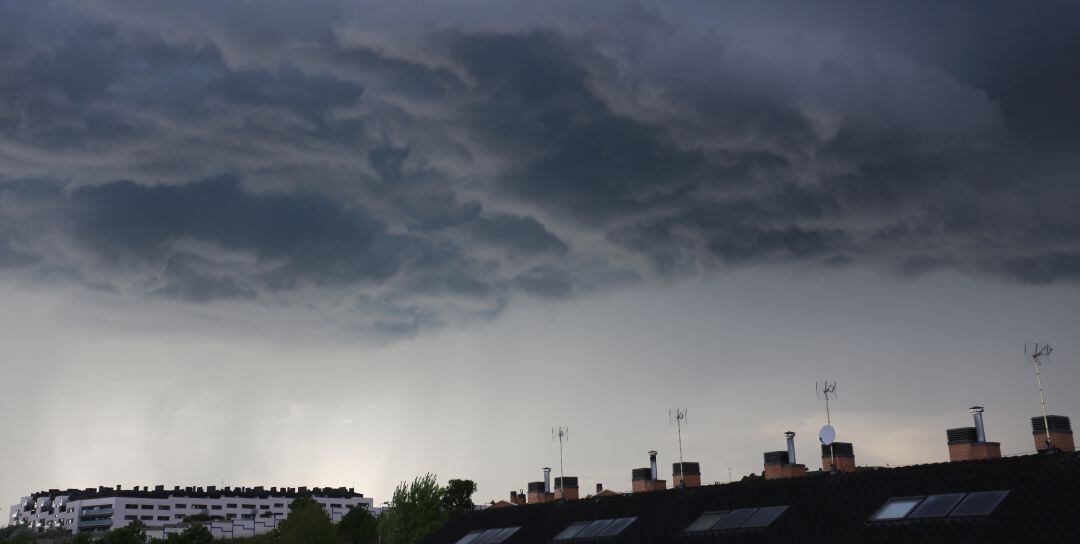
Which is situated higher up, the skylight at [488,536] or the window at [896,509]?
the skylight at [488,536]

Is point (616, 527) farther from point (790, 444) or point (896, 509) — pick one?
point (896, 509)

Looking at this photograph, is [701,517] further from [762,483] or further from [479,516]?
[479,516]

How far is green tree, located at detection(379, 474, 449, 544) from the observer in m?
84.8

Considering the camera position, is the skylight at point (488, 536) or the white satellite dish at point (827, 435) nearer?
the white satellite dish at point (827, 435)

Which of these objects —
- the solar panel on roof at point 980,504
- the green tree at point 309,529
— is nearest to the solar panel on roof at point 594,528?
the solar panel on roof at point 980,504

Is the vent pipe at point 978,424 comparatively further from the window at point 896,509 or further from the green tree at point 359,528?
the green tree at point 359,528

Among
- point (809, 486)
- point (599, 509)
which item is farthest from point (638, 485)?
point (809, 486)

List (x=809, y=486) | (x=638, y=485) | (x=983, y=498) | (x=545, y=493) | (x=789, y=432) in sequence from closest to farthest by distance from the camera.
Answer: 1. (x=983, y=498)
2. (x=809, y=486)
3. (x=789, y=432)
4. (x=638, y=485)
5. (x=545, y=493)

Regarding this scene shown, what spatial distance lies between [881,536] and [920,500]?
7.95 ft

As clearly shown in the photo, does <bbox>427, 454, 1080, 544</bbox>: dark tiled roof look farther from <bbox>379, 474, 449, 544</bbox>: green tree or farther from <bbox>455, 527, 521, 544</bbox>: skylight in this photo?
<bbox>379, 474, 449, 544</bbox>: green tree

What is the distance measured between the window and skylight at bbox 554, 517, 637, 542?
12835 mm

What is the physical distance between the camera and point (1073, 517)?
97.3 ft

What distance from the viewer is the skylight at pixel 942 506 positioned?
32438mm

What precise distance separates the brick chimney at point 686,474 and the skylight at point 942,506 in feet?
53.6
